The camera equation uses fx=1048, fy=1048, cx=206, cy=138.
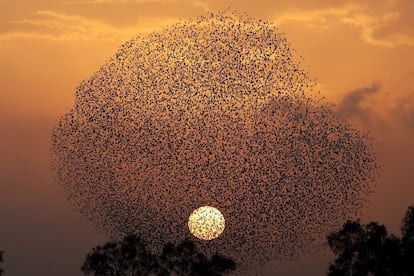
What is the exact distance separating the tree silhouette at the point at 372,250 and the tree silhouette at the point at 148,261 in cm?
2822

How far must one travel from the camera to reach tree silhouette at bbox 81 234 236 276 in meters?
120

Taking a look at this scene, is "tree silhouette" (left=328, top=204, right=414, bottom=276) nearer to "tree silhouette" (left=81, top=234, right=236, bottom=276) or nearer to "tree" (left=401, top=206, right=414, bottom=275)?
"tree" (left=401, top=206, right=414, bottom=275)

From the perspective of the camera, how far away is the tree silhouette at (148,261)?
119625mm

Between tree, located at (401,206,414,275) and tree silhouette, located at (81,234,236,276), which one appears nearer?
tree, located at (401,206,414,275)

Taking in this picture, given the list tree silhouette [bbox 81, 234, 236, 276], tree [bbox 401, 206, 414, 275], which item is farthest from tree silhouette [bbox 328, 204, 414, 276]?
tree silhouette [bbox 81, 234, 236, 276]

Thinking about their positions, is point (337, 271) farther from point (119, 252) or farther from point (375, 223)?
point (119, 252)

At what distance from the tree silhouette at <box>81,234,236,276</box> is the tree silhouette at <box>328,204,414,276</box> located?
28.2 m

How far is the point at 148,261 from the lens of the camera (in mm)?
121750

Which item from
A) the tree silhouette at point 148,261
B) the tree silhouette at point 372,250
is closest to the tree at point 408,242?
the tree silhouette at point 372,250

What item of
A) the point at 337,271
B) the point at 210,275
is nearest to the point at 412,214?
the point at 337,271

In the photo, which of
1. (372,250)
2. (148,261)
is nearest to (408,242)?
(372,250)

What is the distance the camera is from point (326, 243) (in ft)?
308

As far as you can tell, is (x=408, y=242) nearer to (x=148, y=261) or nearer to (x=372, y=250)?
(x=372, y=250)

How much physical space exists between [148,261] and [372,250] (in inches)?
1456
